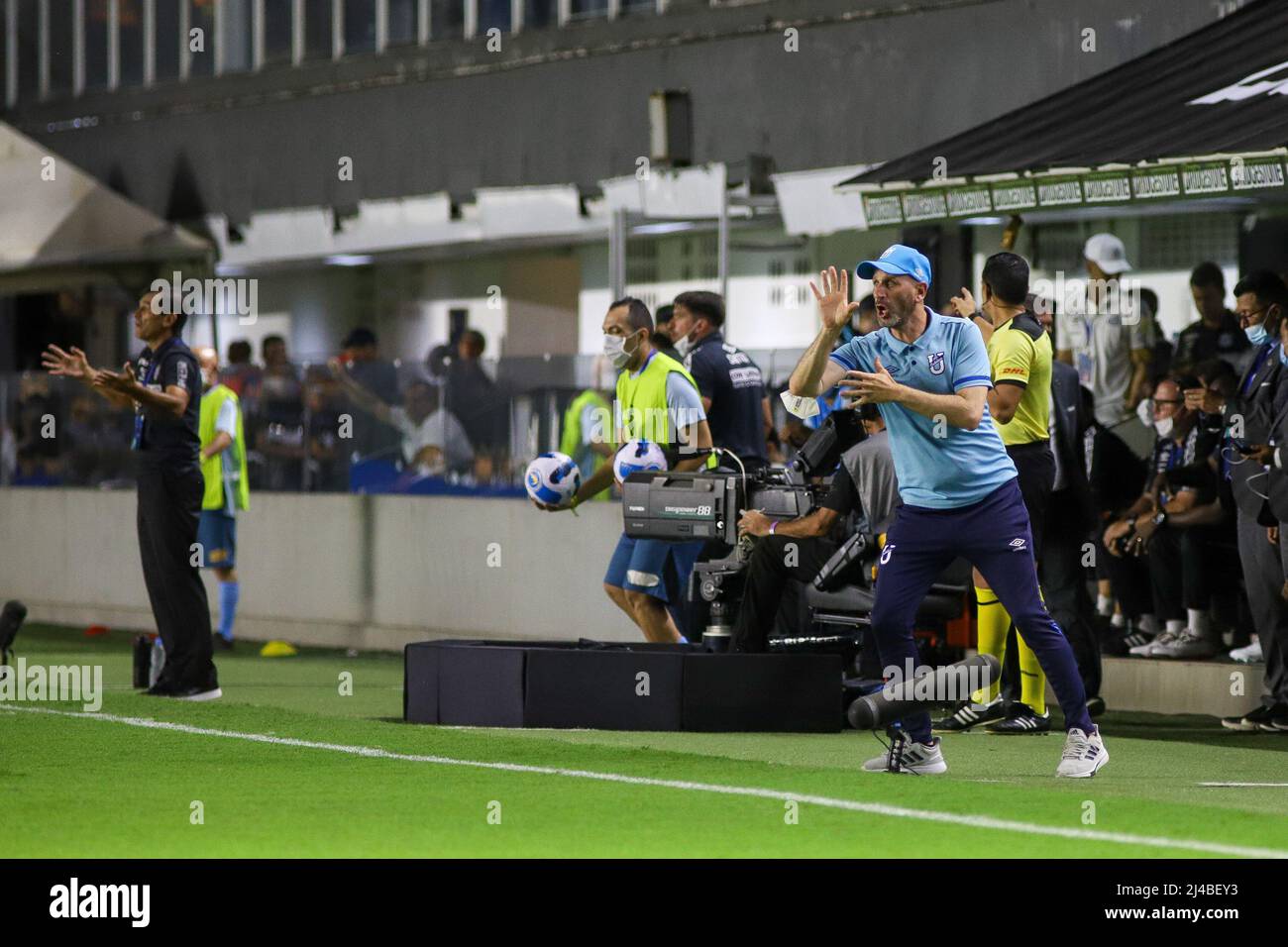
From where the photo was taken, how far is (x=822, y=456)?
13.2 metres

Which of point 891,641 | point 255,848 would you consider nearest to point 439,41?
point 891,641

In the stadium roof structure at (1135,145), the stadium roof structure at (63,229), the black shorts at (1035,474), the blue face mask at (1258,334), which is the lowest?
the black shorts at (1035,474)

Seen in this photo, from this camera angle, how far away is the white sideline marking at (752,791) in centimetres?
877

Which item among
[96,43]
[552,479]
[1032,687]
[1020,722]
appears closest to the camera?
[1020,722]

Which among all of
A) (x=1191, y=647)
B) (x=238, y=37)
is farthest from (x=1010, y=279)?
(x=238, y=37)

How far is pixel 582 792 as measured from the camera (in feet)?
33.5

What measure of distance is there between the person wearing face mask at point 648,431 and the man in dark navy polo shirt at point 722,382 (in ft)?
0.79

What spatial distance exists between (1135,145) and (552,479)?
157 inches

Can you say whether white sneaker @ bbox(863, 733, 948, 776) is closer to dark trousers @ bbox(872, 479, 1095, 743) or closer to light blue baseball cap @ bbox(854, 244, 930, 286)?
dark trousers @ bbox(872, 479, 1095, 743)

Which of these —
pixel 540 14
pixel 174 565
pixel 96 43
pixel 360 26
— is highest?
pixel 96 43

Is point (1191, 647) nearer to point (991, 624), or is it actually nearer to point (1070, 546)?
point (1070, 546)

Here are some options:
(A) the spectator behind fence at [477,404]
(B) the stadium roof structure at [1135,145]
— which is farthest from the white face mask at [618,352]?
(A) the spectator behind fence at [477,404]

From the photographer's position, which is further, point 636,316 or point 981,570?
point 636,316

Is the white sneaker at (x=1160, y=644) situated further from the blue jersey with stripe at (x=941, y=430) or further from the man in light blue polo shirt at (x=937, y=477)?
the blue jersey with stripe at (x=941, y=430)
